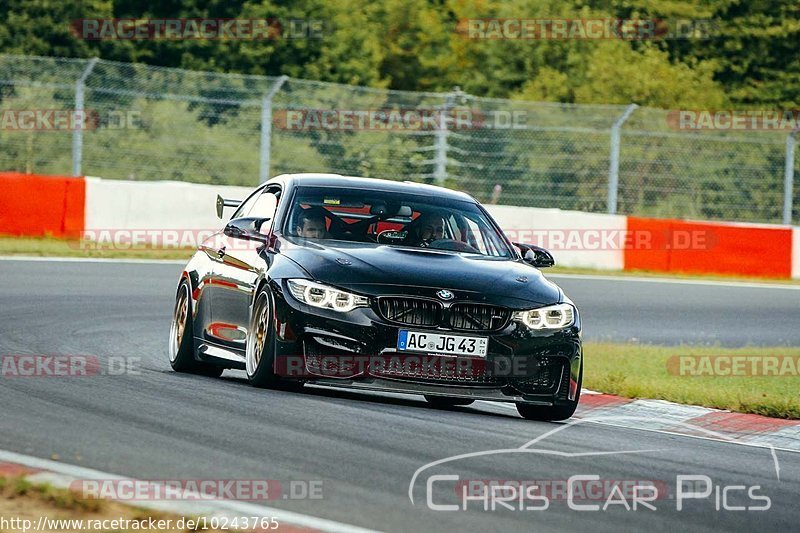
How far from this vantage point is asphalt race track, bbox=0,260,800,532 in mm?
6145

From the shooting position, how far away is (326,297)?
895cm

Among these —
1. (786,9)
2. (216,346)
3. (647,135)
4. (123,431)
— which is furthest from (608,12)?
(123,431)

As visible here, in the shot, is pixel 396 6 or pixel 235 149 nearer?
pixel 235 149

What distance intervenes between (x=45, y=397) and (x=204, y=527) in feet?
11.4

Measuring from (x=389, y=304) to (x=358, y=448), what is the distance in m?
1.76

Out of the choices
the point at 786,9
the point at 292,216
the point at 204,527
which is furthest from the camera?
the point at 786,9

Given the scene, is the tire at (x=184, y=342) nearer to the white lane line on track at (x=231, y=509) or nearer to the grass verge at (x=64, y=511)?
the white lane line on track at (x=231, y=509)

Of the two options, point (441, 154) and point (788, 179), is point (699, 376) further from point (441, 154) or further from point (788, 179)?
point (441, 154)

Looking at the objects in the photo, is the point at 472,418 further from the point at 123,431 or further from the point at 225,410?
the point at 123,431

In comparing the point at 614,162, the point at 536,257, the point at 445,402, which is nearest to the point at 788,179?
the point at 614,162

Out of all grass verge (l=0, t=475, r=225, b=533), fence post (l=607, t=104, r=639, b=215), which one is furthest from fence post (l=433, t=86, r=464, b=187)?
grass verge (l=0, t=475, r=225, b=533)

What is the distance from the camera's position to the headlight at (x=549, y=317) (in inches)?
360

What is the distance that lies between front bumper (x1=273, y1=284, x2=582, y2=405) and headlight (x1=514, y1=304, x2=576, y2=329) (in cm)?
5

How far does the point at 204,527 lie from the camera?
5359 mm
